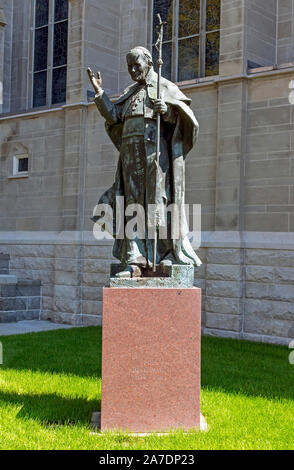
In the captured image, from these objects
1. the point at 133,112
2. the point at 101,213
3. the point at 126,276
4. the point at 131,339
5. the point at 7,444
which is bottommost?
the point at 7,444

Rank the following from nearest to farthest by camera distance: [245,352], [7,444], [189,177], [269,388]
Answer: [7,444], [269,388], [245,352], [189,177]

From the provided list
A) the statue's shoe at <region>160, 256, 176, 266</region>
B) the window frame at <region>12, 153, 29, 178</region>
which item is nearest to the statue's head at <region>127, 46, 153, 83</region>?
the statue's shoe at <region>160, 256, 176, 266</region>

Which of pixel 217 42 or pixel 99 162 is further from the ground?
pixel 217 42

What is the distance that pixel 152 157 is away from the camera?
5859mm

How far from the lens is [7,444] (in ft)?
17.3

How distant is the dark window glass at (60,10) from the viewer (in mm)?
16656

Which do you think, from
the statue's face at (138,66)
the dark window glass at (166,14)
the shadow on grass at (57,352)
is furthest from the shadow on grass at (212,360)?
the dark window glass at (166,14)

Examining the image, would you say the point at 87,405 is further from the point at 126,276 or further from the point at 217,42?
the point at 217,42

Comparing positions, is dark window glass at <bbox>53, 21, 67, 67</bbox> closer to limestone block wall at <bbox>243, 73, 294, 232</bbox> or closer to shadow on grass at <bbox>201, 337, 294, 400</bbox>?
limestone block wall at <bbox>243, 73, 294, 232</bbox>

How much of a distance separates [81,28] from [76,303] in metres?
6.79

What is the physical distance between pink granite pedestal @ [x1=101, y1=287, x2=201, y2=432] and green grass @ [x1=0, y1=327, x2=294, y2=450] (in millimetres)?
189

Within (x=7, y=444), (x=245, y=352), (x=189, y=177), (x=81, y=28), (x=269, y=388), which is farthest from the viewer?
(x=81, y=28)

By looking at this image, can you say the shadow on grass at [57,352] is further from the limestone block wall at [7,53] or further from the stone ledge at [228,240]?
the limestone block wall at [7,53]

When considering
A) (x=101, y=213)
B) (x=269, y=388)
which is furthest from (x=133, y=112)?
(x=269, y=388)
